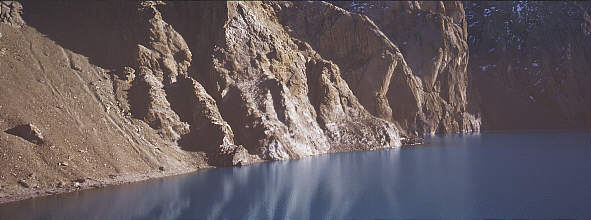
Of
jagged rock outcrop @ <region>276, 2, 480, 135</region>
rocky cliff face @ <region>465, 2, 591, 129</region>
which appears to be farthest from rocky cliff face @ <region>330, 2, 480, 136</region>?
rocky cliff face @ <region>465, 2, 591, 129</region>

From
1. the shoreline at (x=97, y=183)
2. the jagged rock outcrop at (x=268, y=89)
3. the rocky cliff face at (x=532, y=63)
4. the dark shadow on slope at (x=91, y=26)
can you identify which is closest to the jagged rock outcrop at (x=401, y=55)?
the jagged rock outcrop at (x=268, y=89)

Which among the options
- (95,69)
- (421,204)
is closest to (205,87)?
(95,69)

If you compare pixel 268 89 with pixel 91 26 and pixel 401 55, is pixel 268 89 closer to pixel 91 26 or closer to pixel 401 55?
pixel 91 26

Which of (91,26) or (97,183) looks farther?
(91,26)

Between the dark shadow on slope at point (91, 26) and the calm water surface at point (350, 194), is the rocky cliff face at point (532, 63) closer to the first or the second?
the calm water surface at point (350, 194)

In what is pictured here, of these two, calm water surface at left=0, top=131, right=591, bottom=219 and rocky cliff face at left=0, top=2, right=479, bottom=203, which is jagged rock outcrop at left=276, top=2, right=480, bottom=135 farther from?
calm water surface at left=0, top=131, right=591, bottom=219

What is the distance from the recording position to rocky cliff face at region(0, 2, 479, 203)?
40.5 metres

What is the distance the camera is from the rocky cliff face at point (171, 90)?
133 ft

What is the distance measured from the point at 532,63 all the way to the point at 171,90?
131 m

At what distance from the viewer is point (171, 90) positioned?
184 ft

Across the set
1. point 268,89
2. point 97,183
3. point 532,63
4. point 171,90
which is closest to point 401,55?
point 268,89

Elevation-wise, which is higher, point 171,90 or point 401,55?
point 401,55

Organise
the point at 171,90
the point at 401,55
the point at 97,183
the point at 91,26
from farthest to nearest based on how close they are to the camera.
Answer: the point at 401,55, the point at 91,26, the point at 171,90, the point at 97,183

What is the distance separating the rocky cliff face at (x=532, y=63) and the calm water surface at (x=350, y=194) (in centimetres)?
9179
